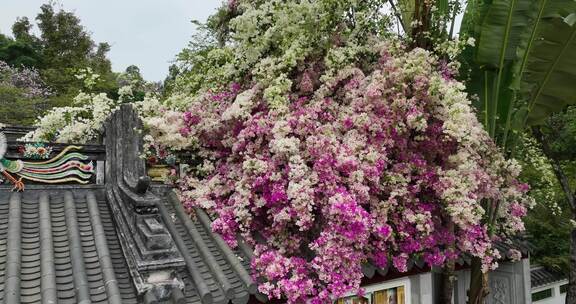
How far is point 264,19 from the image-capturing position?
26.9 ft

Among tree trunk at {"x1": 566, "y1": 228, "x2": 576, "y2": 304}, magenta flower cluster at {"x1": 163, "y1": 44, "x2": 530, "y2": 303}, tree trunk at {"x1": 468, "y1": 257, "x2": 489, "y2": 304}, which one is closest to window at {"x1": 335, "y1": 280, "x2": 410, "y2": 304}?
magenta flower cluster at {"x1": 163, "y1": 44, "x2": 530, "y2": 303}

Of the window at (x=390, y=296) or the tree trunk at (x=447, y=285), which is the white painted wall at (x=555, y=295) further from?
the window at (x=390, y=296)

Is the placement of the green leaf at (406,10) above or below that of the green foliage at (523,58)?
above

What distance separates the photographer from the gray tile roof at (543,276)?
1259cm

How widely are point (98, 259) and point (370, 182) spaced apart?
3.94m

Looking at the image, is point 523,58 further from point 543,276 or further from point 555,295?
point 555,295

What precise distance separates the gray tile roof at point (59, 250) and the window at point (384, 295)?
364 cm

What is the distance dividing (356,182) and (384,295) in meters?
2.55

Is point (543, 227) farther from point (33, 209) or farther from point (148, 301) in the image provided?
point (33, 209)

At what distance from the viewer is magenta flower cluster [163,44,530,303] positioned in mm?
5883

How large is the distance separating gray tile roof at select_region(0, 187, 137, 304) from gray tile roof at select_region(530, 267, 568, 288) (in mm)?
11888

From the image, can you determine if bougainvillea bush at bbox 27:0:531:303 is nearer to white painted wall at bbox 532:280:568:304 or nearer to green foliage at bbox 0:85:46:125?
white painted wall at bbox 532:280:568:304

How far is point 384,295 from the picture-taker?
24.5 feet

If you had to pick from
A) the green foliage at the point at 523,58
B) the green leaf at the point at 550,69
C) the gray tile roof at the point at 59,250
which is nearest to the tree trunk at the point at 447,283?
the green foliage at the point at 523,58
